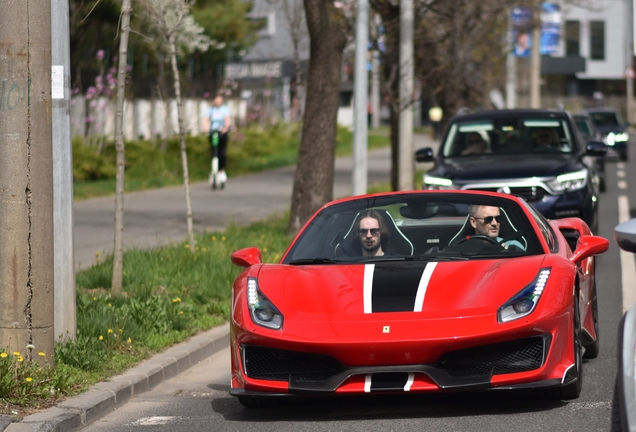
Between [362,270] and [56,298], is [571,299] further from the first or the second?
[56,298]

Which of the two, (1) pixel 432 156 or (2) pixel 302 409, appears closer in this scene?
(2) pixel 302 409

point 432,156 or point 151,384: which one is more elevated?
point 432,156

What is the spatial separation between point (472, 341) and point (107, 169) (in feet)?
66.9

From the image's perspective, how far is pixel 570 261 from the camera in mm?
7230

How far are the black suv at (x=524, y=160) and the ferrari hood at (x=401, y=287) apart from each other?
626cm

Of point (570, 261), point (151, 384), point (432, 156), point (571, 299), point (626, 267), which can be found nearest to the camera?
point (571, 299)

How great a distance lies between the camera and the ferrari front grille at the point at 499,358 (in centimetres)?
645

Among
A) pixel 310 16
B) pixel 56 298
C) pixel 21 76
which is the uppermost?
pixel 310 16

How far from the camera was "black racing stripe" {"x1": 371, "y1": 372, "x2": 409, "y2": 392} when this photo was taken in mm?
6488

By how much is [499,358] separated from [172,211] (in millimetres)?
14058

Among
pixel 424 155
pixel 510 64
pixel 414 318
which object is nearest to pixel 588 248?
pixel 414 318

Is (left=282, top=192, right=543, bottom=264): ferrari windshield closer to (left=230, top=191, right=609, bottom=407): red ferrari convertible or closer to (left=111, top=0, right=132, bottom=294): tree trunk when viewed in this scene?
(left=230, top=191, right=609, bottom=407): red ferrari convertible

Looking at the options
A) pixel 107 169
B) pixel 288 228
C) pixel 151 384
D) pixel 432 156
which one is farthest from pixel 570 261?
pixel 107 169

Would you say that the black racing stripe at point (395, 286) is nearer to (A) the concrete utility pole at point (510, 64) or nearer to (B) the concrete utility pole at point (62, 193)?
(B) the concrete utility pole at point (62, 193)
